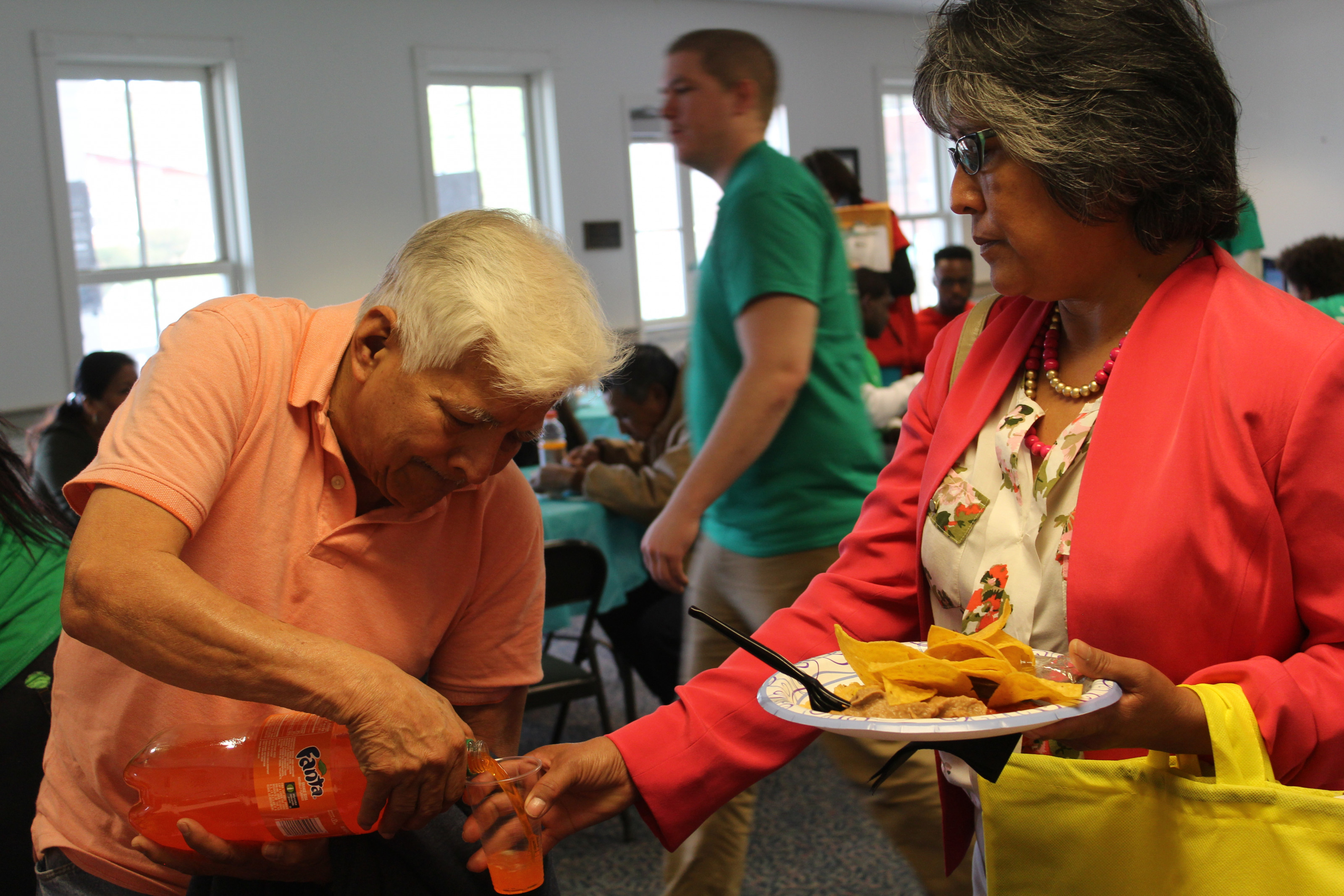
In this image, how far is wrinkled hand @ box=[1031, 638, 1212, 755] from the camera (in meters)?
0.80

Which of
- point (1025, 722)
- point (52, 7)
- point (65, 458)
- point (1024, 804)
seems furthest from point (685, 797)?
point (52, 7)

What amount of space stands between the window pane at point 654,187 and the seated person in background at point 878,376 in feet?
12.7

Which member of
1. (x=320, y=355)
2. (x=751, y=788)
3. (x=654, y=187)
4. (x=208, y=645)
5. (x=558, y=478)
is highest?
(x=654, y=187)

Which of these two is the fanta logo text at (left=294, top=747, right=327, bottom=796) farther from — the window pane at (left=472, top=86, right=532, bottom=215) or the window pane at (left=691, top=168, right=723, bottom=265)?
the window pane at (left=691, top=168, right=723, bottom=265)

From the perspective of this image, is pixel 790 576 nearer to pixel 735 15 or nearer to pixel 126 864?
pixel 126 864

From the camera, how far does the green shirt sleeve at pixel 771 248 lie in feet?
6.58

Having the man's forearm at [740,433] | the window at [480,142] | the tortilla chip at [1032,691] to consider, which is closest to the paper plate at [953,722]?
the tortilla chip at [1032,691]

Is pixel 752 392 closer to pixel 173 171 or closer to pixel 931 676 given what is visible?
pixel 931 676

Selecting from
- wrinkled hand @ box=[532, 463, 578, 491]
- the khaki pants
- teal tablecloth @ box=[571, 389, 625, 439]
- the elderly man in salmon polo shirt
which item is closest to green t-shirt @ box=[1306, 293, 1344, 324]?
A: wrinkled hand @ box=[532, 463, 578, 491]

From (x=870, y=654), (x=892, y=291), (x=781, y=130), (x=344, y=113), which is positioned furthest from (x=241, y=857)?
(x=781, y=130)

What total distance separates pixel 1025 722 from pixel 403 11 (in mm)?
7370

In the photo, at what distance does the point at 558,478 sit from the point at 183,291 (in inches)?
166

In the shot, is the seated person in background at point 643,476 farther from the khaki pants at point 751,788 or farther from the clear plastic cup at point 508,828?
the clear plastic cup at point 508,828

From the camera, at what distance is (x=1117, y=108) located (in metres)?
0.96
